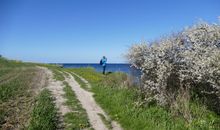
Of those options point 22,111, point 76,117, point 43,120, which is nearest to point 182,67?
point 76,117

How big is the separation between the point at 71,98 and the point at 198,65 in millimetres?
7270

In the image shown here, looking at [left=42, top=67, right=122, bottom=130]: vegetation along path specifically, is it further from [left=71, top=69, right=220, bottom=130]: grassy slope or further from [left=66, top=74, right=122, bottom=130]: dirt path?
[left=71, top=69, right=220, bottom=130]: grassy slope

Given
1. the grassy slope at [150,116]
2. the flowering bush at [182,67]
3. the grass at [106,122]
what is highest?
the flowering bush at [182,67]

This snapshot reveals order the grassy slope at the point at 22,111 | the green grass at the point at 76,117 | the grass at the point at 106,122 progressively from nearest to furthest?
the grassy slope at the point at 22,111, the green grass at the point at 76,117, the grass at the point at 106,122

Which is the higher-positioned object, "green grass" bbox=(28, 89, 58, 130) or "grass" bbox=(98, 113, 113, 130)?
"green grass" bbox=(28, 89, 58, 130)

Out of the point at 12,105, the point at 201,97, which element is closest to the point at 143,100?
the point at 201,97

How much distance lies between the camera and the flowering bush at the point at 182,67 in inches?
533

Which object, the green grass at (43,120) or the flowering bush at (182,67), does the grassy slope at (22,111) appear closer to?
the green grass at (43,120)

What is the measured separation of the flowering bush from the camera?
13.5 m

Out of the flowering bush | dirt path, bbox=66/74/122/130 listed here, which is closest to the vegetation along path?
dirt path, bbox=66/74/122/130

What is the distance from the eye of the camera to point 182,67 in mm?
15188

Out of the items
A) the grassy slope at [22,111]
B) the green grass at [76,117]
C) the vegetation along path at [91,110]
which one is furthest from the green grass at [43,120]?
the vegetation along path at [91,110]

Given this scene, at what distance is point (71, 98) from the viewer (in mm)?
18234

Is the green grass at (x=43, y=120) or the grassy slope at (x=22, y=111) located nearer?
the green grass at (x=43, y=120)
